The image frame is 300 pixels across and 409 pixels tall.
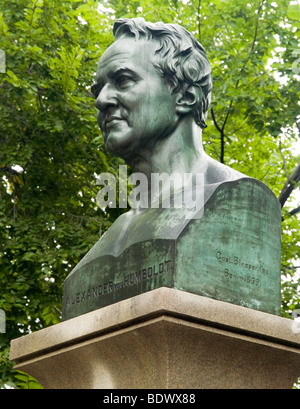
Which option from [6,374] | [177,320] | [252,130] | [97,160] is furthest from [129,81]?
[252,130]

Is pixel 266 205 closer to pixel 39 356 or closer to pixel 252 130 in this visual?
pixel 39 356

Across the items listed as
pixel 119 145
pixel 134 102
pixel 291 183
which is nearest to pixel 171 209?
pixel 119 145

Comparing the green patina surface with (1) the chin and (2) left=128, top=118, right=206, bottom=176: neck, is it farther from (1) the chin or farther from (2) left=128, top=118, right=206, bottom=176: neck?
(1) the chin

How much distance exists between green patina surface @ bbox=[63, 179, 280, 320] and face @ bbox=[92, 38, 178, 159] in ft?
1.58

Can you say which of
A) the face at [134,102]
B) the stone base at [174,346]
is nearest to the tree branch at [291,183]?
the face at [134,102]

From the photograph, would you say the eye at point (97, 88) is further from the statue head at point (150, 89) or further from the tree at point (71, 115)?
the tree at point (71, 115)

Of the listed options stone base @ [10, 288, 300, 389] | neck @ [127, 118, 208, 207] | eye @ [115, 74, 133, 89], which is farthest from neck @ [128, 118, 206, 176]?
stone base @ [10, 288, 300, 389]

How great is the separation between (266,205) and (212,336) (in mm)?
996

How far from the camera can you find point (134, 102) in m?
5.19

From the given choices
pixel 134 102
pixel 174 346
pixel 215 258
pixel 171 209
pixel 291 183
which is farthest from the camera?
pixel 291 183

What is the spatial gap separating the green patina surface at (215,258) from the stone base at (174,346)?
8.0 inches

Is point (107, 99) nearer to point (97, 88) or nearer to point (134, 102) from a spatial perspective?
point (134, 102)

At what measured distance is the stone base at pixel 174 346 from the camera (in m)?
4.36

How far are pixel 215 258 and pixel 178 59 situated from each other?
1.40 meters
